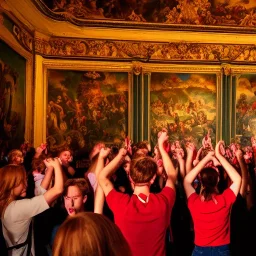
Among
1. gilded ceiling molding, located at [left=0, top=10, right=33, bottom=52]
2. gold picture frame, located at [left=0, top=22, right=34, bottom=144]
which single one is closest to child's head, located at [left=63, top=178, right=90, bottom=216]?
gilded ceiling molding, located at [left=0, top=10, right=33, bottom=52]

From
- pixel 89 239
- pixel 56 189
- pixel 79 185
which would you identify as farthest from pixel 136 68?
pixel 89 239

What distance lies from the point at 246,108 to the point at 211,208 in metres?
12.8

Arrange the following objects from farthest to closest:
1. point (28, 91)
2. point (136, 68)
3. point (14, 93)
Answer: point (136, 68)
point (28, 91)
point (14, 93)

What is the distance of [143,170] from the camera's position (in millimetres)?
3314

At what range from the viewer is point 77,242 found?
5.21 feet

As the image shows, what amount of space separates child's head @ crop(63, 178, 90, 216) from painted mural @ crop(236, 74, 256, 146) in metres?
13.1

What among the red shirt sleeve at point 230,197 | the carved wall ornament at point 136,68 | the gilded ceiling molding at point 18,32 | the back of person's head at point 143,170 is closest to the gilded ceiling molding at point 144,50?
the carved wall ornament at point 136,68

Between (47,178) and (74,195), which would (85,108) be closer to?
(47,178)

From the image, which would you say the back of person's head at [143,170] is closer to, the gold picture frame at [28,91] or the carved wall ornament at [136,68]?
the gold picture frame at [28,91]

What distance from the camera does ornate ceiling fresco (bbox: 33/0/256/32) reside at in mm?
14492

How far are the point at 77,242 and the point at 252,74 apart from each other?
15.7m

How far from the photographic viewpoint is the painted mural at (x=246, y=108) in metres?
16.0

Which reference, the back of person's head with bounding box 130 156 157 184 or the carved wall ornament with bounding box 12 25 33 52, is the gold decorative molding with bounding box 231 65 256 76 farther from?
the back of person's head with bounding box 130 156 157 184

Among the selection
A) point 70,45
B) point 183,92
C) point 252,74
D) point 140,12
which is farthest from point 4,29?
point 252,74
